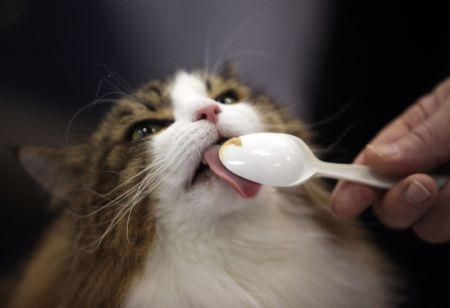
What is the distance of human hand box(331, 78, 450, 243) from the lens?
2.85ft

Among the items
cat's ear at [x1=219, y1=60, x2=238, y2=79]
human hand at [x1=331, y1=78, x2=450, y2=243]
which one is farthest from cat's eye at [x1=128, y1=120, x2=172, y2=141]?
human hand at [x1=331, y1=78, x2=450, y2=243]

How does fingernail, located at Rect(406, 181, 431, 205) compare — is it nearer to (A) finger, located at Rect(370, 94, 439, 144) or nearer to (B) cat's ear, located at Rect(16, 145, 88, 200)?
(A) finger, located at Rect(370, 94, 439, 144)

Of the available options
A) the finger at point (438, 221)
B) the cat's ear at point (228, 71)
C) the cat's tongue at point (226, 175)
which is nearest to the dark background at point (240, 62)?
the cat's ear at point (228, 71)

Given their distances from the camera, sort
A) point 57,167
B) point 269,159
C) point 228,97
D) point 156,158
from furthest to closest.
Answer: point 228,97 → point 57,167 → point 156,158 → point 269,159

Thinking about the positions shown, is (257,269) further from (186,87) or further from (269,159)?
(186,87)

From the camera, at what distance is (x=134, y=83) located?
0.93 meters

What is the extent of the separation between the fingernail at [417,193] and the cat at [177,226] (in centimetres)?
25

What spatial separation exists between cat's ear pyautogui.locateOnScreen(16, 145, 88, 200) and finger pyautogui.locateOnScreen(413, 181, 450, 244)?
2.74ft

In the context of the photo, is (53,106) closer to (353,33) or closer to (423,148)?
(423,148)

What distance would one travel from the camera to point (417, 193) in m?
0.86

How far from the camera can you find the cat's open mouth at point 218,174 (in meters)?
0.76

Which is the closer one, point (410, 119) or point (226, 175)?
point (226, 175)

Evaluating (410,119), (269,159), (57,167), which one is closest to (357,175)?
(269,159)

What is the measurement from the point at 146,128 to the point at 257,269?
1.31 ft
